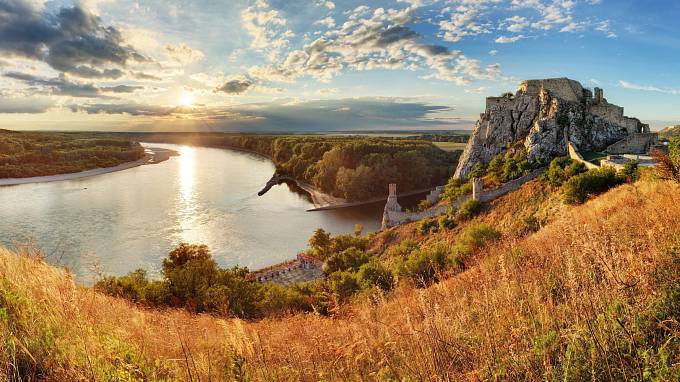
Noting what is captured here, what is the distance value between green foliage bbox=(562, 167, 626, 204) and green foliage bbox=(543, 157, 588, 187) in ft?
11.1

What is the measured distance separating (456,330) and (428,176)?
210 ft

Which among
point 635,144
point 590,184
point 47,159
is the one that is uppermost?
point 635,144

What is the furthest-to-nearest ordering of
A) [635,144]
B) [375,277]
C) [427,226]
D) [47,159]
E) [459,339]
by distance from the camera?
[47,159], [427,226], [635,144], [375,277], [459,339]

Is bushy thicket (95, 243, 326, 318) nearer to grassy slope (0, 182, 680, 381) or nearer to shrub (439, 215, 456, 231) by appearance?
grassy slope (0, 182, 680, 381)

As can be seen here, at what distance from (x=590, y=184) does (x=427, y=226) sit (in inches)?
437

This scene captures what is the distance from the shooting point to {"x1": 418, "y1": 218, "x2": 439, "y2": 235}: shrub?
26.9 metres

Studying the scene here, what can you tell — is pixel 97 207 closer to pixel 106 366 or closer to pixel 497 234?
pixel 497 234

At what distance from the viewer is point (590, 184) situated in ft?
61.7

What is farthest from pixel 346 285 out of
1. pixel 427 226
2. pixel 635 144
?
pixel 635 144

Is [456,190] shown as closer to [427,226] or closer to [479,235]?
[427,226]

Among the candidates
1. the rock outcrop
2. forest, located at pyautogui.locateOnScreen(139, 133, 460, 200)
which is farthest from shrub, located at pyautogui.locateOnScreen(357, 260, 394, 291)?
forest, located at pyautogui.locateOnScreen(139, 133, 460, 200)

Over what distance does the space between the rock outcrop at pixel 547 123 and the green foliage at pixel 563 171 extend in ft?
12.4

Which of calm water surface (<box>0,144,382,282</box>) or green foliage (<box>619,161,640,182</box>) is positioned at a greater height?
green foliage (<box>619,161,640,182</box>)

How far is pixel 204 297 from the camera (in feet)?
42.2
